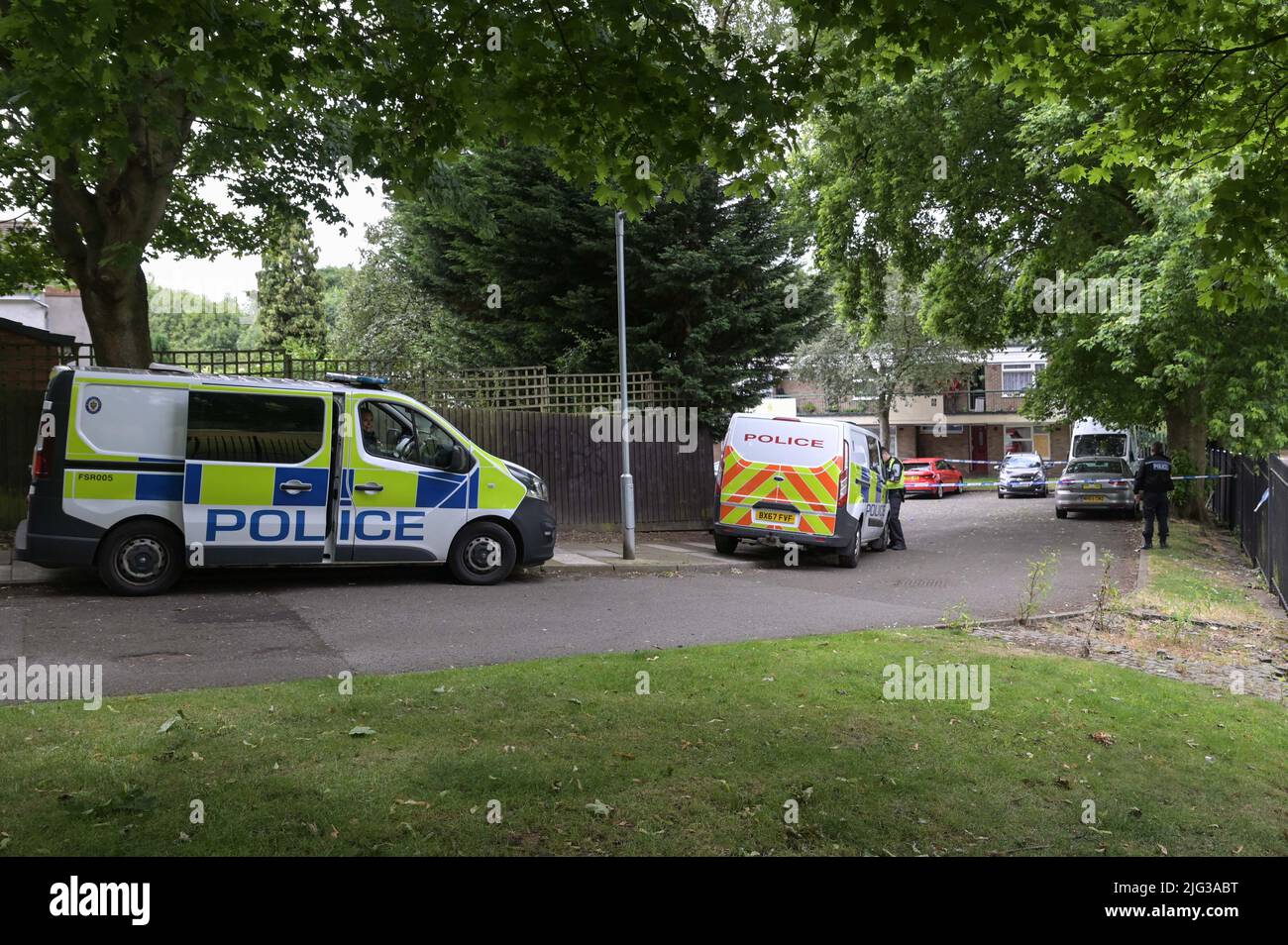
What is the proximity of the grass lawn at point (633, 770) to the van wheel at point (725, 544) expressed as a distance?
9007 millimetres

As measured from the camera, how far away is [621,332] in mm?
15375

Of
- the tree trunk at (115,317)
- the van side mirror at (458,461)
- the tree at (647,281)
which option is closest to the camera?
the van side mirror at (458,461)

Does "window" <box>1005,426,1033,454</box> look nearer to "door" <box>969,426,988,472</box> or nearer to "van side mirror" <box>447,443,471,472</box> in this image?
"door" <box>969,426,988,472</box>

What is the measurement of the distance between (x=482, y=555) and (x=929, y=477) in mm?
28748

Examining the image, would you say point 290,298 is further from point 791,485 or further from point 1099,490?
point 791,485

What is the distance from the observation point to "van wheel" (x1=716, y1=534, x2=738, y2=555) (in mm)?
16016

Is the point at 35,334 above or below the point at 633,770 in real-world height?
above

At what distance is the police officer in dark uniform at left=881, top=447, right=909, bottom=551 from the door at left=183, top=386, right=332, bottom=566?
1079 centimetres

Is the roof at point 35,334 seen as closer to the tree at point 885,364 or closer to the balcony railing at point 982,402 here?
the tree at point 885,364

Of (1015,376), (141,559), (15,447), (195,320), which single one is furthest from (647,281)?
(195,320)

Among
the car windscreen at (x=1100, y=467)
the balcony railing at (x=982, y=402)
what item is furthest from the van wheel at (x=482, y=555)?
the balcony railing at (x=982, y=402)

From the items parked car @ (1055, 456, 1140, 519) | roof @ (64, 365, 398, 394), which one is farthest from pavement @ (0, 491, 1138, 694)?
parked car @ (1055, 456, 1140, 519)

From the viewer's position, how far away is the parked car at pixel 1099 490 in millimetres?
24797

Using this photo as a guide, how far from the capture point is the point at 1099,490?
2481 centimetres
